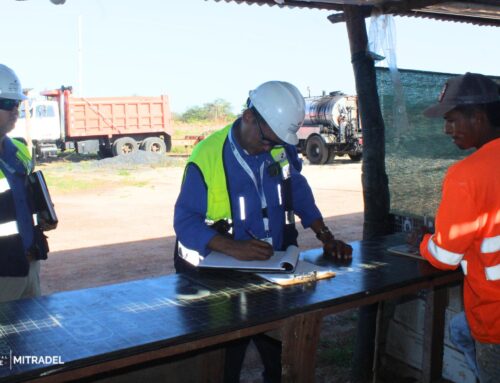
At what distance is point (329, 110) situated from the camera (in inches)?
744

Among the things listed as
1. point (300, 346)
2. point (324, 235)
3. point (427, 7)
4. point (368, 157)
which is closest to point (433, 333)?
point (324, 235)

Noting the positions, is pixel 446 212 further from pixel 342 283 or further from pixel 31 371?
pixel 31 371

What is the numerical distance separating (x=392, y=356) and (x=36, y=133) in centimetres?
2000

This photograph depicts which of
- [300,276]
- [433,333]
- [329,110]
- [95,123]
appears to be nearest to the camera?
[300,276]

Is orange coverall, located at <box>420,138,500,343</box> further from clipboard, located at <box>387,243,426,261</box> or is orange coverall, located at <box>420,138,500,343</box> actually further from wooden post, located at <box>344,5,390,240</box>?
wooden post, located at <box>344,5,390,240</box>

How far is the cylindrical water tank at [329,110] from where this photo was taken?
18.8m

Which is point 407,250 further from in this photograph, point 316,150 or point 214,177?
point 316,150

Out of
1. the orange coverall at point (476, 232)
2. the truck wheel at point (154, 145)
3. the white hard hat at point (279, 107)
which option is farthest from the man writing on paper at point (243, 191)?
the truck wheel at point (154, 145)

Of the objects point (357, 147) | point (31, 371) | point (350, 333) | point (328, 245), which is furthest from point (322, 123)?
point (31, 371)

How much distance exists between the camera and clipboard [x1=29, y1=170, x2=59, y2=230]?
2953 mm

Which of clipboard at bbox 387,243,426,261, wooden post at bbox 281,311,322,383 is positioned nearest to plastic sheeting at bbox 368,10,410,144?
clipboard at bbox 387,243,426,261

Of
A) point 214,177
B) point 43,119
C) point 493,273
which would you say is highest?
point 43,119

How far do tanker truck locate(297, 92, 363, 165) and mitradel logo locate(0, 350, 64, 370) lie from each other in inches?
678

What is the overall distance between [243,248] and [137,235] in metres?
6.77
